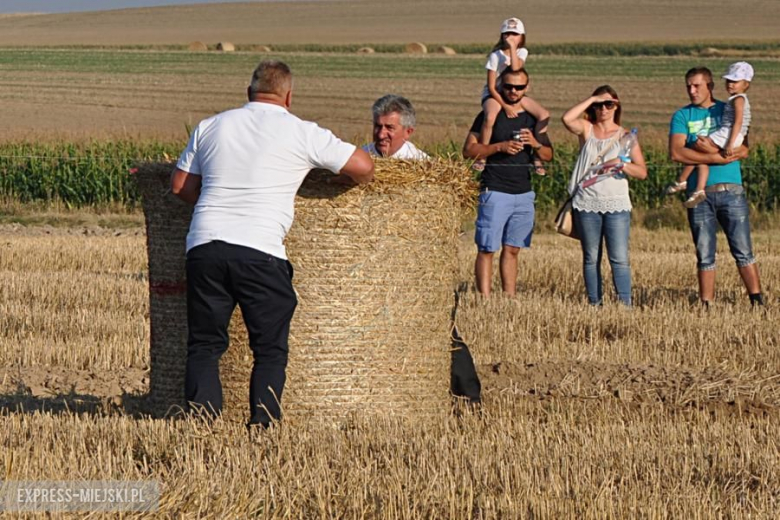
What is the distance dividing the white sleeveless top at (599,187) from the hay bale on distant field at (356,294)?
14.3 ft

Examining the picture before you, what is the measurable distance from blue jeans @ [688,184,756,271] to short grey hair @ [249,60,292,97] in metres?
5.67

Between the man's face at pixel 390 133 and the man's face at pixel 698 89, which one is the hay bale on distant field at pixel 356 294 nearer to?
the man's face at pixel 390 133

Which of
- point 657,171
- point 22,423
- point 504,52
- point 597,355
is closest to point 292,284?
point 22,423

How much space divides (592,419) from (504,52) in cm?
500

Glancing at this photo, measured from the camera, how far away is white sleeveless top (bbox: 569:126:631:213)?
11.0 meters

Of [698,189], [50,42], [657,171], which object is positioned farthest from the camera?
[50,42]

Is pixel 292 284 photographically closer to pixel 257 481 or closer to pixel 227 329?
pixel 227 329

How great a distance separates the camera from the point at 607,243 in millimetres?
11219

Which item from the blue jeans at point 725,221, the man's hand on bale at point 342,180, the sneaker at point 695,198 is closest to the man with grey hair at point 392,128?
the man's hand on bale at point 342,180

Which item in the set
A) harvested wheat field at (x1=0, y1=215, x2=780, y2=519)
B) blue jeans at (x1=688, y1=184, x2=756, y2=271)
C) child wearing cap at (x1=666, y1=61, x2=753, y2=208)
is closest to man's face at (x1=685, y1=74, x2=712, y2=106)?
child wearing cap at (x1=666, y1=61, x2=753, y2=208)

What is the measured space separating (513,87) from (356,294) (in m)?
4.57

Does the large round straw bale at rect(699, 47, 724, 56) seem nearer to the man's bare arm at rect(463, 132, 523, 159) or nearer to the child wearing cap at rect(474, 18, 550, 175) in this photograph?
the child wearing cap at rect(474, 18, 550, 175)

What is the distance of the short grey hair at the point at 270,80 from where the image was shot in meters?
6.35

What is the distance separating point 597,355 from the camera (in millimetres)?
9430
